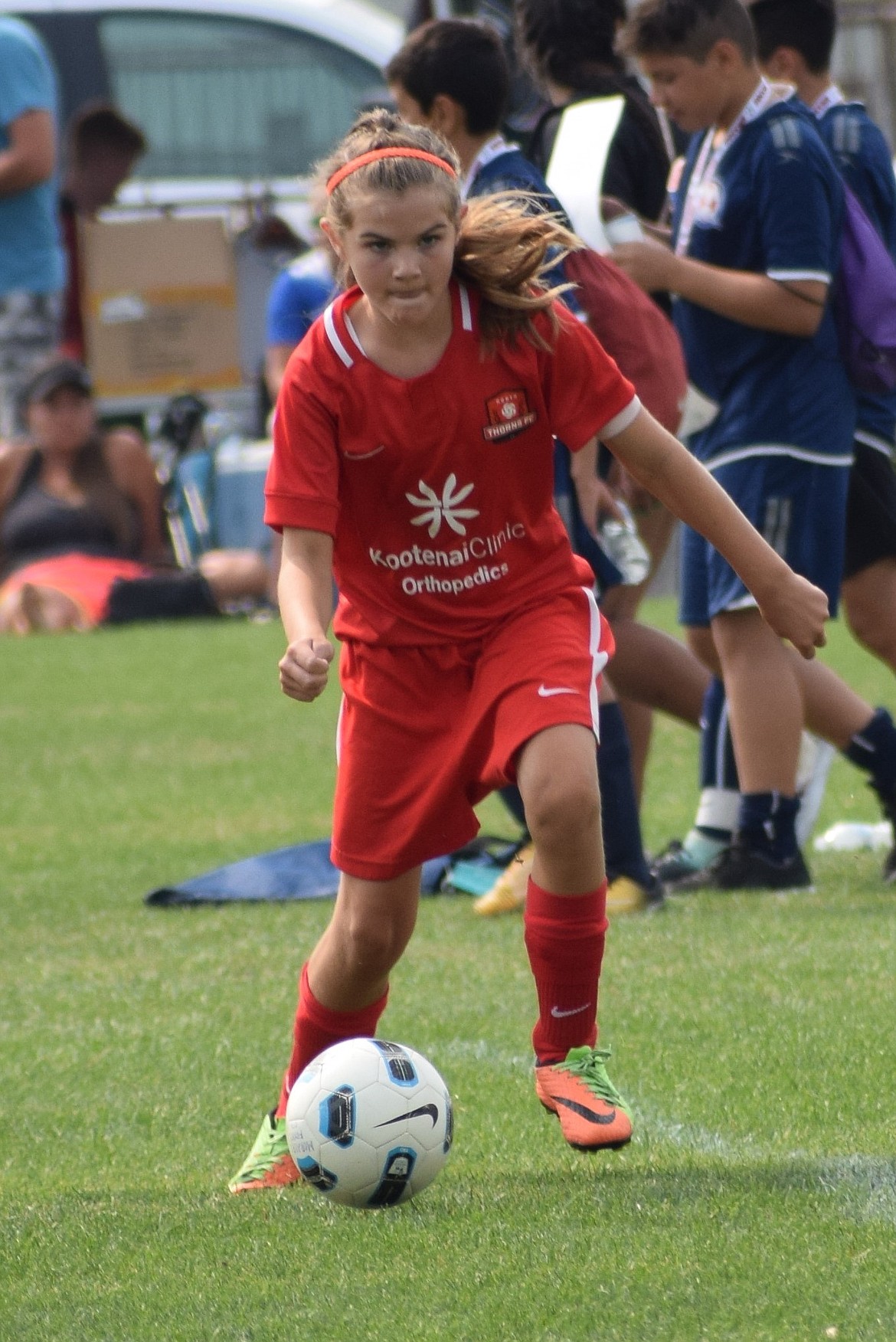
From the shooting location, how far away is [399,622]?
3.71 m

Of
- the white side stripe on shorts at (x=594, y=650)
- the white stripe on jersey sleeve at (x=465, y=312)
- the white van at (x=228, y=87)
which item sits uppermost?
the white stripe on jersey sleeve at (x=465, y=312)

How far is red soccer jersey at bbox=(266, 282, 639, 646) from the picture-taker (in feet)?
11.9

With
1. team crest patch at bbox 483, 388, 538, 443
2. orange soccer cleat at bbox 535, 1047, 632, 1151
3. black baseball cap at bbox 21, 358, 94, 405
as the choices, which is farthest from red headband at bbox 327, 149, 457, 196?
black baseball cap at bbox 21, 358, 94, 405

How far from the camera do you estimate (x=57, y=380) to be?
1103 cm

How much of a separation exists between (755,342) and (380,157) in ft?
7.08

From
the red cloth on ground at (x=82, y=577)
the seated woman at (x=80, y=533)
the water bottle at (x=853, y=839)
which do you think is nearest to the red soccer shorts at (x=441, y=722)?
the water bottle at (x=853, y=839)

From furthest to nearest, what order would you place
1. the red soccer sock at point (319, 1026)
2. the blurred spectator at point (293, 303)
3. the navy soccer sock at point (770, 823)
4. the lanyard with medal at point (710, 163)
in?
the blurred spectator at point (293, 303) < the navy soccer sock at point (770, 823) < the lanyard with medal at point (710, 163) < the red soccer sock at point (319, 1026)

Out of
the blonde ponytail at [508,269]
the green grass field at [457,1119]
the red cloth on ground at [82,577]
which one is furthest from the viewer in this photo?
the red cloth on ground at [82,577]

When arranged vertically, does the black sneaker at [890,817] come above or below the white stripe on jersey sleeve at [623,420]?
below

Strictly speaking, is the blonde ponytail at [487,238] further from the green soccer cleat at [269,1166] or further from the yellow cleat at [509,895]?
the yellow cleat at [509,895]

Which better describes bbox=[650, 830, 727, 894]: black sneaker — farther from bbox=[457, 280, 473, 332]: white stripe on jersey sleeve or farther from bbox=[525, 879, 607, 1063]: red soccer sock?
bbox=[457, 280, 473, 332]: white stripe on jersey sleeve

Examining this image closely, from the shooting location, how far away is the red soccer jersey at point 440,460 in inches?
143

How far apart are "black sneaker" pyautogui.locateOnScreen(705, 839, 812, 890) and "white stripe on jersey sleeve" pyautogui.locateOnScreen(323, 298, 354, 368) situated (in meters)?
2.42

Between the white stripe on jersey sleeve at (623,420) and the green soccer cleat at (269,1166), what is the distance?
1264mm
